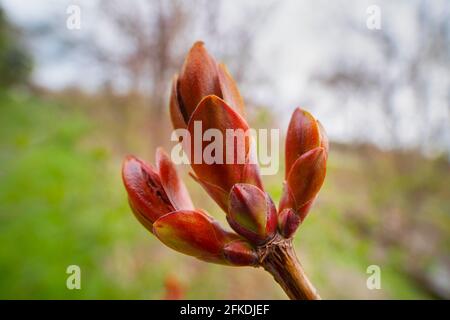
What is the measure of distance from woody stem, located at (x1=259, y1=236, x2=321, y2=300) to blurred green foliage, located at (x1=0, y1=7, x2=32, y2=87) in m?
9.08

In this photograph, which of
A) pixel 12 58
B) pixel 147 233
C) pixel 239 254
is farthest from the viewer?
pixel 12 58

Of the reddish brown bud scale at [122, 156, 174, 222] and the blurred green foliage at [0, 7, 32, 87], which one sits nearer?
the reddish brown bud scale at [122, 156, 174, 222]

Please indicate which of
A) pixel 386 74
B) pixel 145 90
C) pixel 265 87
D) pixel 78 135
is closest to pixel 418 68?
pixel 386 74

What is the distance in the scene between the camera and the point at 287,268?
33 centimetres

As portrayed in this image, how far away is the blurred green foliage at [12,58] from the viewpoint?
26.8 feet

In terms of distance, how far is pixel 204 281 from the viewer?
2920 millimetres

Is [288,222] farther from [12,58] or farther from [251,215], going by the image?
[12,58]

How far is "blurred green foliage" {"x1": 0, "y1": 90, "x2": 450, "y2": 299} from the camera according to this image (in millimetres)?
2967

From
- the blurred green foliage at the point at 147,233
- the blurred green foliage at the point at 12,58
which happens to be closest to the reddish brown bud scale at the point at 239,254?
the blurred green foliage at the point at 147,233

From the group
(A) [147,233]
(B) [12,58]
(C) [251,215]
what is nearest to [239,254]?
(C) [251,215]

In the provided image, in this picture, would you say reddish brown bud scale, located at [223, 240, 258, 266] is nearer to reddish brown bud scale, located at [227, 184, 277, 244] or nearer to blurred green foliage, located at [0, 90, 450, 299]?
reddish brown bud scale, located at [227, 184, 277, 244]

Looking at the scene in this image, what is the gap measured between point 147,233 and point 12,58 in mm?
7089

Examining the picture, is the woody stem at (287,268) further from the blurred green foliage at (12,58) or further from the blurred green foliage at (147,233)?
the blurred green foliage at (12,58)

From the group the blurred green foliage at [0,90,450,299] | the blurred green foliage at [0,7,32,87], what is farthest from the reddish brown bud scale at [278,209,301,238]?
the blurred green foliage at [0,7,32,87]
